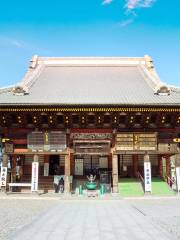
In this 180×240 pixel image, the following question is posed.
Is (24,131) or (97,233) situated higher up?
(24,131)

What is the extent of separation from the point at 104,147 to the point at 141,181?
14.1ft

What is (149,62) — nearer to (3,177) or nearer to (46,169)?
(46,169)

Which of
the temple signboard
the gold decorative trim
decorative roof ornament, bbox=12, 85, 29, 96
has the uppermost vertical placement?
decorative roof ornament, bbox=12, 85, 29, 96

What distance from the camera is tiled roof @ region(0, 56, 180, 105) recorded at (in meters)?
17.0

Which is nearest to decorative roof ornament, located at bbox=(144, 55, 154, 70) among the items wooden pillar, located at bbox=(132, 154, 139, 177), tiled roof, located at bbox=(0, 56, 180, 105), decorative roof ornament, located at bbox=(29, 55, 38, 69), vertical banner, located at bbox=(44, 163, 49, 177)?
tiled roof, located at bbox=(0, 56, 180, 105)

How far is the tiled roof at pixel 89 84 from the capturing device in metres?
17.0

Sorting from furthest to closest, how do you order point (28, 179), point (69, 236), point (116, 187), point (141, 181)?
point (28, 179) → point (141, 181) → point (116, 187) → point (69, 236)

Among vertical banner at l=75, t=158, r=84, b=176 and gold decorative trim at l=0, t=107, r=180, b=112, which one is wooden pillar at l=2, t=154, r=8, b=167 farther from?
vertical banner at l=75, t=158, r=84, b=176

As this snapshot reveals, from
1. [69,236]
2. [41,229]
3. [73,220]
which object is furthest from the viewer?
[73,220]

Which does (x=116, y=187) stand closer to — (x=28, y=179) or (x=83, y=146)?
(x=83, y=146)

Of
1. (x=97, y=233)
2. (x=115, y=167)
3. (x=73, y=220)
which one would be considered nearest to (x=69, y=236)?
(x=97, y=233)

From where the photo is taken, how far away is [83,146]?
59.8ft

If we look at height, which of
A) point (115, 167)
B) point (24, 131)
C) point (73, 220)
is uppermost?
point (24, 131)

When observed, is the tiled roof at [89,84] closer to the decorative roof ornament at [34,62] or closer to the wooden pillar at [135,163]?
the decorative roof ornament at [34,62]
